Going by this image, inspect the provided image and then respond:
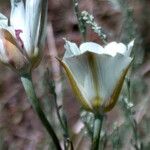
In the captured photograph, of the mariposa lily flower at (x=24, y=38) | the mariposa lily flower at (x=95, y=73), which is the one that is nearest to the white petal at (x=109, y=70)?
the mariposa lily flower at (x=95, y=73)

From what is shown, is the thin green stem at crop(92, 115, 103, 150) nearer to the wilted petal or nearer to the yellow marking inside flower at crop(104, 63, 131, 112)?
the yellow marking inside flower at crop(104, 63, 131, 112)

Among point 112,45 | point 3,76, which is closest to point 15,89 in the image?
point 3,76

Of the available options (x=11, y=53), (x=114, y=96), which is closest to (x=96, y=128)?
(x=114, y=96)

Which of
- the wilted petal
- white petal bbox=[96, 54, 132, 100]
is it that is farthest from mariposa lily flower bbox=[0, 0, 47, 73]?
white petal bbox=[96, 54, 132, 100]

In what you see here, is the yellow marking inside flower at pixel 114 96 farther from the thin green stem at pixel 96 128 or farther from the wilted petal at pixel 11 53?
the wilted petal at pixel 11 53

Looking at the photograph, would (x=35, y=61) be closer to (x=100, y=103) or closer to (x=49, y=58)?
(x=100, y=103)

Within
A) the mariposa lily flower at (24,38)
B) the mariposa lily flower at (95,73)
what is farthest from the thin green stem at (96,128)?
the mariposa lily flower at (24,38)

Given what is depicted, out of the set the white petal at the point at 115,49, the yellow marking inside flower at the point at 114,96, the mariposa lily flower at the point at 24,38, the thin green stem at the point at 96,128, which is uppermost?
the mariposa lily flower at the point at 24,38

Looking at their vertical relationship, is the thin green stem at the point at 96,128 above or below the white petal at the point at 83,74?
below
